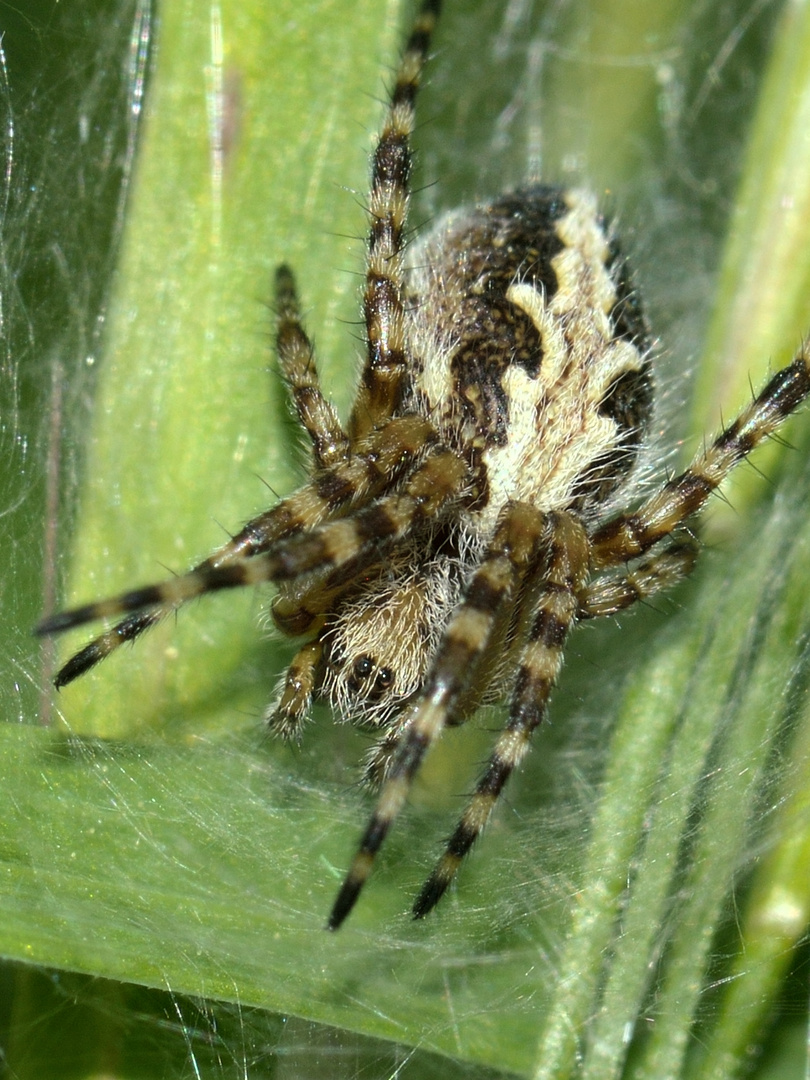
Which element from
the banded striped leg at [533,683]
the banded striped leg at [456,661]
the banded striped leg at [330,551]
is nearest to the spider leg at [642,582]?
the banded striped leg at [533,683]

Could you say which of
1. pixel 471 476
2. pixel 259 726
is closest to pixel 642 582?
pixel 471 476

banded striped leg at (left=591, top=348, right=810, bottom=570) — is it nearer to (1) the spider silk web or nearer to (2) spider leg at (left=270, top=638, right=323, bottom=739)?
(1) the spider silk web

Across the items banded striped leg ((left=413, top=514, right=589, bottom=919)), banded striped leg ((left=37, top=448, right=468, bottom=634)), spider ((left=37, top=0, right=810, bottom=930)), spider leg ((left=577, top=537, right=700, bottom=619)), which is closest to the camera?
banded striped leg ((left=37, top=448, right=468, bottom=634))

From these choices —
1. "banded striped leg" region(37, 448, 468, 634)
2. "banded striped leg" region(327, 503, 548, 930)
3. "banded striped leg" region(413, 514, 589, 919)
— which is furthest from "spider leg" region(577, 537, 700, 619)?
"banded striped leg" region(37, 448, 468, 634)

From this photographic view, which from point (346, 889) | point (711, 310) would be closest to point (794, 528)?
point (711, 310)

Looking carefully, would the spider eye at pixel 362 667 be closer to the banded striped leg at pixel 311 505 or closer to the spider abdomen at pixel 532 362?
the banded striped leg at pixel 311 505

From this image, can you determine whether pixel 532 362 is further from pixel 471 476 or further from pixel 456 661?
Result: pixel 456 661

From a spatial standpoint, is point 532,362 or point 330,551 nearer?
point 330,551
